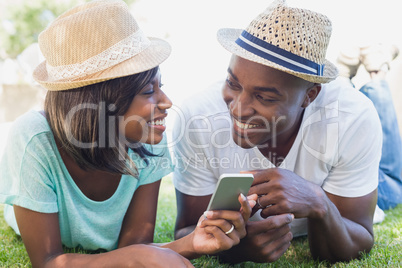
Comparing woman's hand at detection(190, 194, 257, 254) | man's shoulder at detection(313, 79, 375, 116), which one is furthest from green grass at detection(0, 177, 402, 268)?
man's shoulder at detection(313, 79, 375, 116)

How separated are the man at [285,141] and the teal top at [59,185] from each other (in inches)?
11.9

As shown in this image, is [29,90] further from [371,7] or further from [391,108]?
[391,108]

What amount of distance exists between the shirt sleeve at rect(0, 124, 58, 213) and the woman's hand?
87 centimetres

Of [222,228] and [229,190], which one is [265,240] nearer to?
[222,228]

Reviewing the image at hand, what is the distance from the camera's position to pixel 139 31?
2496 millimetres

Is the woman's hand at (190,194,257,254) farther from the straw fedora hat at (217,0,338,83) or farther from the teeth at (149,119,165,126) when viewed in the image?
the straw fedora hat at (217,0,338,83)

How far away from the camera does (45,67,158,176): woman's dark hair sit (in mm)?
2334

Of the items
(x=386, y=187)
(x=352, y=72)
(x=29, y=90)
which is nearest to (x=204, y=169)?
(x=386, y=187)

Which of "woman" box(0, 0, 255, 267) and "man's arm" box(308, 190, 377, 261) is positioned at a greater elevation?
"woman" box(0, 0, 255, 267)

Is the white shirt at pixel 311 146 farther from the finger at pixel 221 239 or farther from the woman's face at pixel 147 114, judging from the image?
the finger at pixel 221 239

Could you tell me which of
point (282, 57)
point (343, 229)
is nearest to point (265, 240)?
point (343, 229)

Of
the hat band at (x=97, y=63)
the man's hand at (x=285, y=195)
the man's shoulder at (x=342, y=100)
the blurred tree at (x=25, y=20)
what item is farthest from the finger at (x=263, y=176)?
the blurred tree at (x=25, y=20)

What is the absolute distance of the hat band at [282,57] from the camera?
236 centimetres

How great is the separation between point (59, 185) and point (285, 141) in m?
1.46
